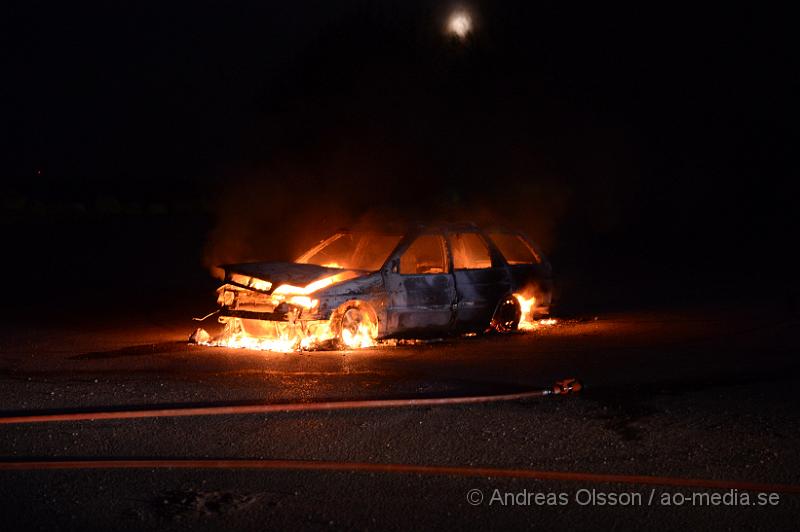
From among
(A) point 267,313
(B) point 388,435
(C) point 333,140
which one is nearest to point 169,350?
(A) point 267,313

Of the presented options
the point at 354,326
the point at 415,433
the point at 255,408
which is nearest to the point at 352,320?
the point at 354,326

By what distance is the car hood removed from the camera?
11.9 meters

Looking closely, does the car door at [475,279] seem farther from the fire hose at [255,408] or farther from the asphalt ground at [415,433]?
the fire hose at [255,408]

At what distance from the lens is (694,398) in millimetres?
8953

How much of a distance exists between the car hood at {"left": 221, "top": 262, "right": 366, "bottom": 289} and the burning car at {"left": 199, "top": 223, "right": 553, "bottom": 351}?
12mm

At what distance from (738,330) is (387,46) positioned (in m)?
19.6

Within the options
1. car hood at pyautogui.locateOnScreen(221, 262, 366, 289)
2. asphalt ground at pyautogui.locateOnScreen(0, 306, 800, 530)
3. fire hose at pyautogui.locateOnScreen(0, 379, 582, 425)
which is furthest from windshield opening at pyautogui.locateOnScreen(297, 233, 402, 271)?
fire hose at pyautogui.locateOnScreen(0, 379, 582, 425)

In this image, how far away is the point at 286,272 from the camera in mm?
12258

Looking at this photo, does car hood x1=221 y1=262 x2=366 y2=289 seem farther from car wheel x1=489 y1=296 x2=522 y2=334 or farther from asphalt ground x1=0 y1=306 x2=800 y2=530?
car wheel x1=489 y1=296 x2=522 y2=334

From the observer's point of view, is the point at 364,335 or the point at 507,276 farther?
the point at 507,276

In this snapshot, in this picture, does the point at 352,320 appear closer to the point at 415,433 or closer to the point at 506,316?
the point at 506,316

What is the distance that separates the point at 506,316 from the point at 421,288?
158 cm

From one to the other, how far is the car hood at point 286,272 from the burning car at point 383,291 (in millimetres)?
12

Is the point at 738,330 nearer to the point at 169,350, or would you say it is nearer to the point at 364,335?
the point at 364,335
